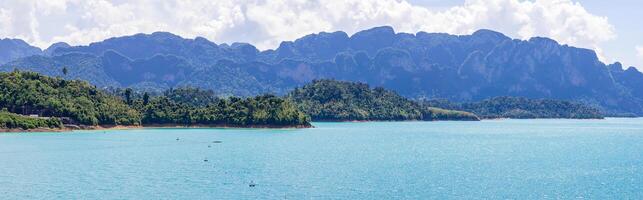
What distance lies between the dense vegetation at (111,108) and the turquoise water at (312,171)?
144 ft

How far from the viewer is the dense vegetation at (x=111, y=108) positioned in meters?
160

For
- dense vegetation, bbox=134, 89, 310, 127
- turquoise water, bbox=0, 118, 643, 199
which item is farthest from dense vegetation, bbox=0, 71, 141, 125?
turquoise water, bbox=0, 118, 643, 199

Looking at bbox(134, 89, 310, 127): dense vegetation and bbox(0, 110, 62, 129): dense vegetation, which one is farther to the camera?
bbox(134, 89, 310, 127): dense vegetation

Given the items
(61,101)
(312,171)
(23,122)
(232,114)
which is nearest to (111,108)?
(61,101)

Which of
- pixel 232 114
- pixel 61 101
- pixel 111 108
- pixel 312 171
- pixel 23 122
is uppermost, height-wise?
pixel 61 101

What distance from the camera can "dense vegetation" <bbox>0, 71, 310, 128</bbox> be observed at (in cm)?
15962

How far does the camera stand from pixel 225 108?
18638 centimetres

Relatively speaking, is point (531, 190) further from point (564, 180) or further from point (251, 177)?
point (251, 177)

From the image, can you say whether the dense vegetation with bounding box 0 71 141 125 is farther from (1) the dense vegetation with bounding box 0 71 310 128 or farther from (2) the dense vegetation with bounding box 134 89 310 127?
(2) the dense vegetation with bounding box 134 89 310 127

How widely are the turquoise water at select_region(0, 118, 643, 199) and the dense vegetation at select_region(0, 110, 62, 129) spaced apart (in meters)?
28.8

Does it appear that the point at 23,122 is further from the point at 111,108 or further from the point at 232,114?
the point at 232,114

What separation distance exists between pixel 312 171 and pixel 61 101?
333ft

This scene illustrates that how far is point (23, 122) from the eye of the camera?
147m

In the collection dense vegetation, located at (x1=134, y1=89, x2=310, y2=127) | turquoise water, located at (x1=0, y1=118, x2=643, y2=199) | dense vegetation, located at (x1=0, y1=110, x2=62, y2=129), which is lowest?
turquoise water, located at (x1=0, y1=118, x2=643, y2=199)
